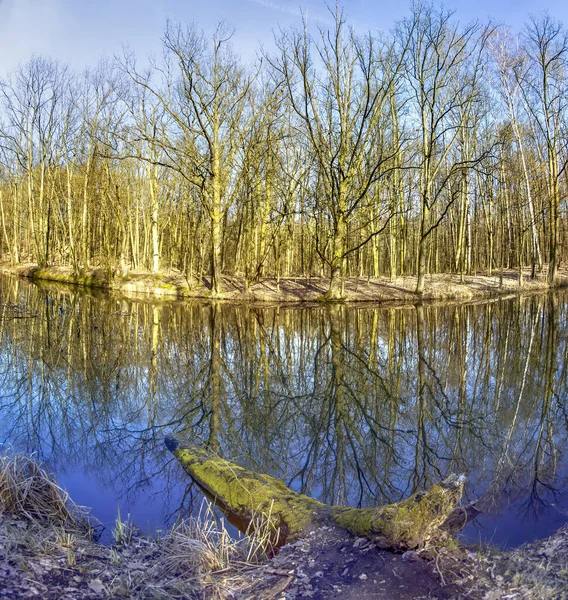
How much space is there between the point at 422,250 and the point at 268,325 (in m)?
10.5

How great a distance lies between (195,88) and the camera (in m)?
23.9

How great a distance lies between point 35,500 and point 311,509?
2.40 m

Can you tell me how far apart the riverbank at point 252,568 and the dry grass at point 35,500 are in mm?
138

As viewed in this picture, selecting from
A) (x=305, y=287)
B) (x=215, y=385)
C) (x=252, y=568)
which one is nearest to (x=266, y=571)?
(x=252, y=568)

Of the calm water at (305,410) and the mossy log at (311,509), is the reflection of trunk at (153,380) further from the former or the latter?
the mossy log at (311,509)

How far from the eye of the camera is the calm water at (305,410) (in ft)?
17.2

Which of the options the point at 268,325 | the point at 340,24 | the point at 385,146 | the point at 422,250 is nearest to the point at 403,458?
the point at 268,325

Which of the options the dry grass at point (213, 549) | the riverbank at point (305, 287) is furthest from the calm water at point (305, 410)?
the riverbank at point (305, 287)

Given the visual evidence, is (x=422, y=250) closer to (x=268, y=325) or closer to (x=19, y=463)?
(x=268, y=325)

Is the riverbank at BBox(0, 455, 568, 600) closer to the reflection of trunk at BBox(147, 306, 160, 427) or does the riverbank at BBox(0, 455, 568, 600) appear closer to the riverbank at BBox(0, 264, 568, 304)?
the reflection of trunk at BBox(147, 306, 160, 427)

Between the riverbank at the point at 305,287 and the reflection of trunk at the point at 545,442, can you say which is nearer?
the reflection of trunk at the point at 545,442

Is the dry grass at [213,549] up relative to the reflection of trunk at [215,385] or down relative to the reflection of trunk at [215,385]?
down

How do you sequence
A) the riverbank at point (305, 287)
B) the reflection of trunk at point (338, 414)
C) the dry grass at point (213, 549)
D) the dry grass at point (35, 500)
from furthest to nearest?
the riverbank at point (305, 287) → the reflection of trunk at point (338, 414) → the dry grass at point (35, 500) → the dry grass at point (213, 549)

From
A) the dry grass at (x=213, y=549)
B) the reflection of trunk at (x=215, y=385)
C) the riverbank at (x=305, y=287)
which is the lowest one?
the dry grass at (x=213, y=549)
